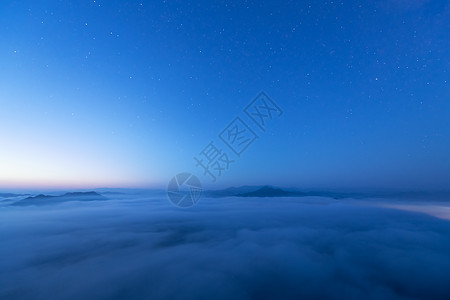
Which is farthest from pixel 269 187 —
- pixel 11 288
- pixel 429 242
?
pixel 11 288

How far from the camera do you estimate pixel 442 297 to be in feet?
14.3

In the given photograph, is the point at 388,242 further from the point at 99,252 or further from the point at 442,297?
the point at 99,252

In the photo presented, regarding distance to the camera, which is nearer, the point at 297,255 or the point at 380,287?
the point at 380,287

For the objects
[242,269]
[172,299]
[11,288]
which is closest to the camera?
[172,299]

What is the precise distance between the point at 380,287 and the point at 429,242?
7.83m

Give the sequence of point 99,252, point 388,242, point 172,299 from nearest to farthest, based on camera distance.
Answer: point 172,299, point 99,252, point 388,242

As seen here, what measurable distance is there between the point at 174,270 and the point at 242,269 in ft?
7.42

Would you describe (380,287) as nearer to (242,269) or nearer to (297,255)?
(297,255)

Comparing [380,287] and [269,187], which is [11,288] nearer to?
[380,287]

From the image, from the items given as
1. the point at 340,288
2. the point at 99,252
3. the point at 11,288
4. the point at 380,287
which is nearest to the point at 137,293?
the point at 11,288

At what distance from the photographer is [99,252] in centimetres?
786

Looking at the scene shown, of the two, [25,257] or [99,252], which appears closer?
[25,257]

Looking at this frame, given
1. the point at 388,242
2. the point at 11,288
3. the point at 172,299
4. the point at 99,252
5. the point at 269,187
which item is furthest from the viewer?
the point at 269,187

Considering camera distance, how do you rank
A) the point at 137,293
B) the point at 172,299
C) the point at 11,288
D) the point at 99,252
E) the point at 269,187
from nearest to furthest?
the point at 172,299, the point at 137,293, the point at 11,288, the point at 99,252, the point at 269,187
